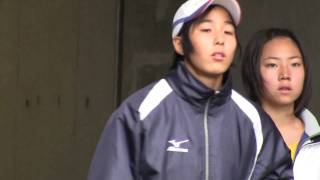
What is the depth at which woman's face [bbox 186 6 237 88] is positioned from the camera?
9.04 feet

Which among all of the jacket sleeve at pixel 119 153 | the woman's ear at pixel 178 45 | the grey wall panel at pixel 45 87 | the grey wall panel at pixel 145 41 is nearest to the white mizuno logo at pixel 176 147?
the jacket sleeve at pixel 119 153

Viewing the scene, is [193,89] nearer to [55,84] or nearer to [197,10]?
[197,10]

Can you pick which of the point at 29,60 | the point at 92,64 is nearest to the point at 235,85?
the point at 92,64

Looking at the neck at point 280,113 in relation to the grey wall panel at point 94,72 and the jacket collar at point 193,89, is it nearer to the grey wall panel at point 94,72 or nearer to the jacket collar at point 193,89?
the jacket collar at point 193,89

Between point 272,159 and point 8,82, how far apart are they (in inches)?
140

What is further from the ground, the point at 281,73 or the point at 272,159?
the point at 281,73

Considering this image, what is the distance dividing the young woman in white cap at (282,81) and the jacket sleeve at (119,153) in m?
0.78

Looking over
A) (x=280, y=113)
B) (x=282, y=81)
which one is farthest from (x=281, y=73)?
(x=280, y=113)

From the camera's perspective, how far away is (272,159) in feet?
9.06

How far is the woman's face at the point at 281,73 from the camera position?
3.16 meters

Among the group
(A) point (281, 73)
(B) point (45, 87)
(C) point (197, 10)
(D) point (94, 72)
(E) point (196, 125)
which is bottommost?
(B) point (45, 87)

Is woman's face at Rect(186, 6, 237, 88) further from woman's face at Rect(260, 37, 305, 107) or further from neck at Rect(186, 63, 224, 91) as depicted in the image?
woman's face at Rect(260, 37, 305, 107)

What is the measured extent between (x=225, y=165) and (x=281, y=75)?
632mm

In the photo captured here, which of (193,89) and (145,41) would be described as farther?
(145,41)
